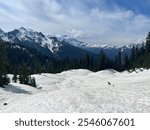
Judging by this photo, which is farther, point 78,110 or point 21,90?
point 21,90

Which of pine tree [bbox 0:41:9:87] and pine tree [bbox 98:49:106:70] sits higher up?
pine tree [bbox 98:49:106:70]

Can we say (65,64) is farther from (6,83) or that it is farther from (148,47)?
(6,83)

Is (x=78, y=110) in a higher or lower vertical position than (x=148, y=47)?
lower

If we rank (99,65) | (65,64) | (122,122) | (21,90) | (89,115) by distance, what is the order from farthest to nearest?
(65,64) → (99,65) → (21,90) → (89,115) → (122,122)

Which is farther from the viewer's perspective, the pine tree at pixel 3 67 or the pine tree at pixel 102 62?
the pine tree at pixel 102 62

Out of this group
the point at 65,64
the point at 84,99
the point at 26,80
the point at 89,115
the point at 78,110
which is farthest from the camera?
the point at 65,64

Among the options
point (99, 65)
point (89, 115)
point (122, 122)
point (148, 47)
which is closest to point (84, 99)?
point (89, 115)

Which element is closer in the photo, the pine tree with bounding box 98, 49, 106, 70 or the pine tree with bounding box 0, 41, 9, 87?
the pine tree with bounding box 0, 41, 9, 87

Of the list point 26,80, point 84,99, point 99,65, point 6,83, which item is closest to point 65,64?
point 99,65

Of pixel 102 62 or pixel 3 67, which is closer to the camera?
pixel 3 67

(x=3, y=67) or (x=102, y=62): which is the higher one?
(x=102, y=62)

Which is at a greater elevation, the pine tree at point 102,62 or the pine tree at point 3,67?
the pine tree at point 102,62

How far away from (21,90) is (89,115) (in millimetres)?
28798

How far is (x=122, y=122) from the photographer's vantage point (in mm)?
17375
